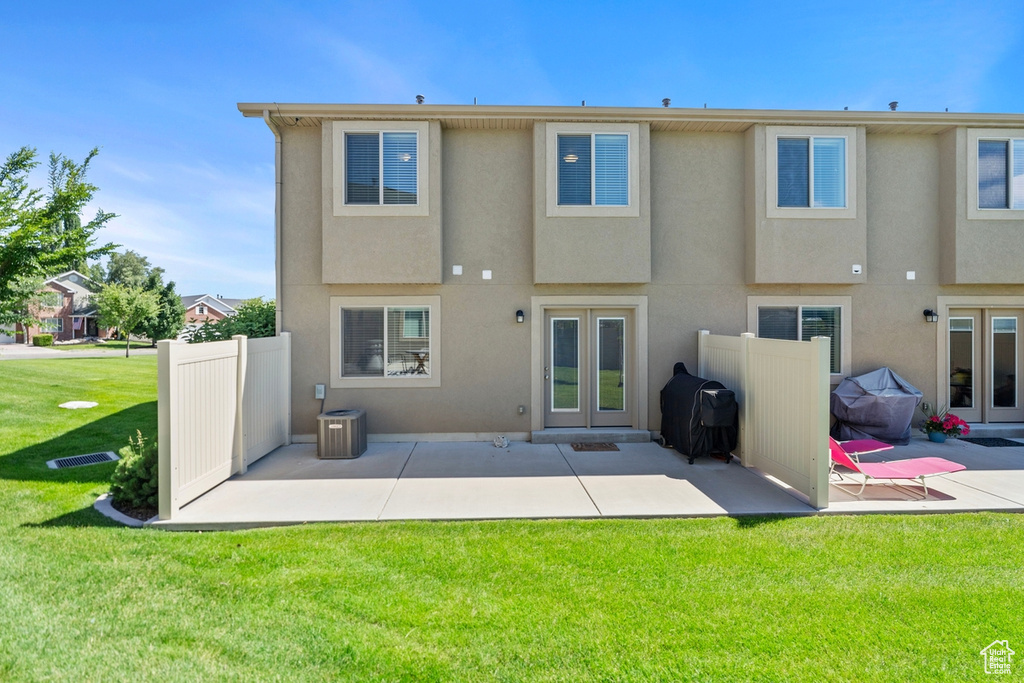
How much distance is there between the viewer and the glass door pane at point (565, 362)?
29.9 feet

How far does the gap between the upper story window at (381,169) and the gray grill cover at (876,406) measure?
8470mm

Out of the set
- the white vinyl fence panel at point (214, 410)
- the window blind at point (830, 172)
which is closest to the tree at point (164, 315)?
the white vinyl fence panel at point (214, 410)

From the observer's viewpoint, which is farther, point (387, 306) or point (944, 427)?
point (387, 306)

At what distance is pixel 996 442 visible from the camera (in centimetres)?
859

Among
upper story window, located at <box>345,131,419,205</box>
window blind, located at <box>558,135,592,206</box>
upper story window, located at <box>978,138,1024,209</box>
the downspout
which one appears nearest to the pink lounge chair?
window blind, located at <box>558,135,592,206</box>

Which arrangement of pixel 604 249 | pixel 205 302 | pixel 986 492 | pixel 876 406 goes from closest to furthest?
pixel 986 492 → pixel 876 406 → pixel 604 249 → pixel 205 302

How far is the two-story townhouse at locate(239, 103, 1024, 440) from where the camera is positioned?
8.47 m

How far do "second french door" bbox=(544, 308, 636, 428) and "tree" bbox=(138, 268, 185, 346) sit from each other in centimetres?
3602

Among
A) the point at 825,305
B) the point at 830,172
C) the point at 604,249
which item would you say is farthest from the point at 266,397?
the point at 830,172

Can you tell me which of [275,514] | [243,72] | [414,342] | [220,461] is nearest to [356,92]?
[243,72]

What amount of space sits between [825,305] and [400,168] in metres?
8.21

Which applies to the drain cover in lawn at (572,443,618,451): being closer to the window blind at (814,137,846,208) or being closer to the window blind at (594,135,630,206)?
the window blind at (594,135,630,206)

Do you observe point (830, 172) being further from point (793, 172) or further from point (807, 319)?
point (807, 319)

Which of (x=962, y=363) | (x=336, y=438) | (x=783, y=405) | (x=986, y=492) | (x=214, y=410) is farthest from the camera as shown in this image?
(x=962, y=363)
